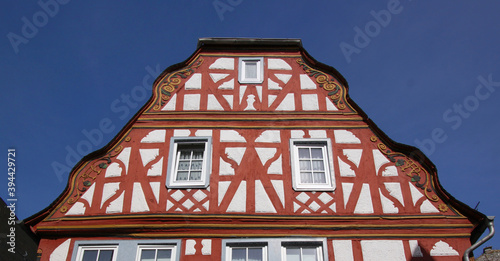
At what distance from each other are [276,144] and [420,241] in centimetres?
371

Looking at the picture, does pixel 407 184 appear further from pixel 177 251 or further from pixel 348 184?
pixel 177 251

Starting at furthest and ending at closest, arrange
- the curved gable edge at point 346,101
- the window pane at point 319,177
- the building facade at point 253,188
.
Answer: the window pane at point 319,177 → the curved gable edge at point 346,101 → the building facade at point 253,188

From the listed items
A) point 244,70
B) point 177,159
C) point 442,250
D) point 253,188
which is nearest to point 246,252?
point 253,188

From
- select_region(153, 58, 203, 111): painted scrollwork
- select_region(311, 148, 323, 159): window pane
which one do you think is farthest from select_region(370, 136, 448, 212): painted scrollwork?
select_region(153, 58, 203, 111): painted scrollwork

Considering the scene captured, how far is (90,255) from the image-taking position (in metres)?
9.84

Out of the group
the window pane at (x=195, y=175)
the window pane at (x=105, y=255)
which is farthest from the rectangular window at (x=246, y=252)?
the window pane at (x=105, y=255)

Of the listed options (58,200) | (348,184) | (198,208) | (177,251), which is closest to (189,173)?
(198,208)

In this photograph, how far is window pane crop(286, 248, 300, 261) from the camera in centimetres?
970

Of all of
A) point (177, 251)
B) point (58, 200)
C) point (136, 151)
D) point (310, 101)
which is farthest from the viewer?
point (310, 101)

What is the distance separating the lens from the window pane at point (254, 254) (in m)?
9.70

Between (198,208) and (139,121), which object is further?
(139,121)

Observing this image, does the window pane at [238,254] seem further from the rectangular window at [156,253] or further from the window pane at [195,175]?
the window pane at [195,175]

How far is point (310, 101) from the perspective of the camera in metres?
12.1

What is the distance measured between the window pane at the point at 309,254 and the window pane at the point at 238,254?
3.90 ft
